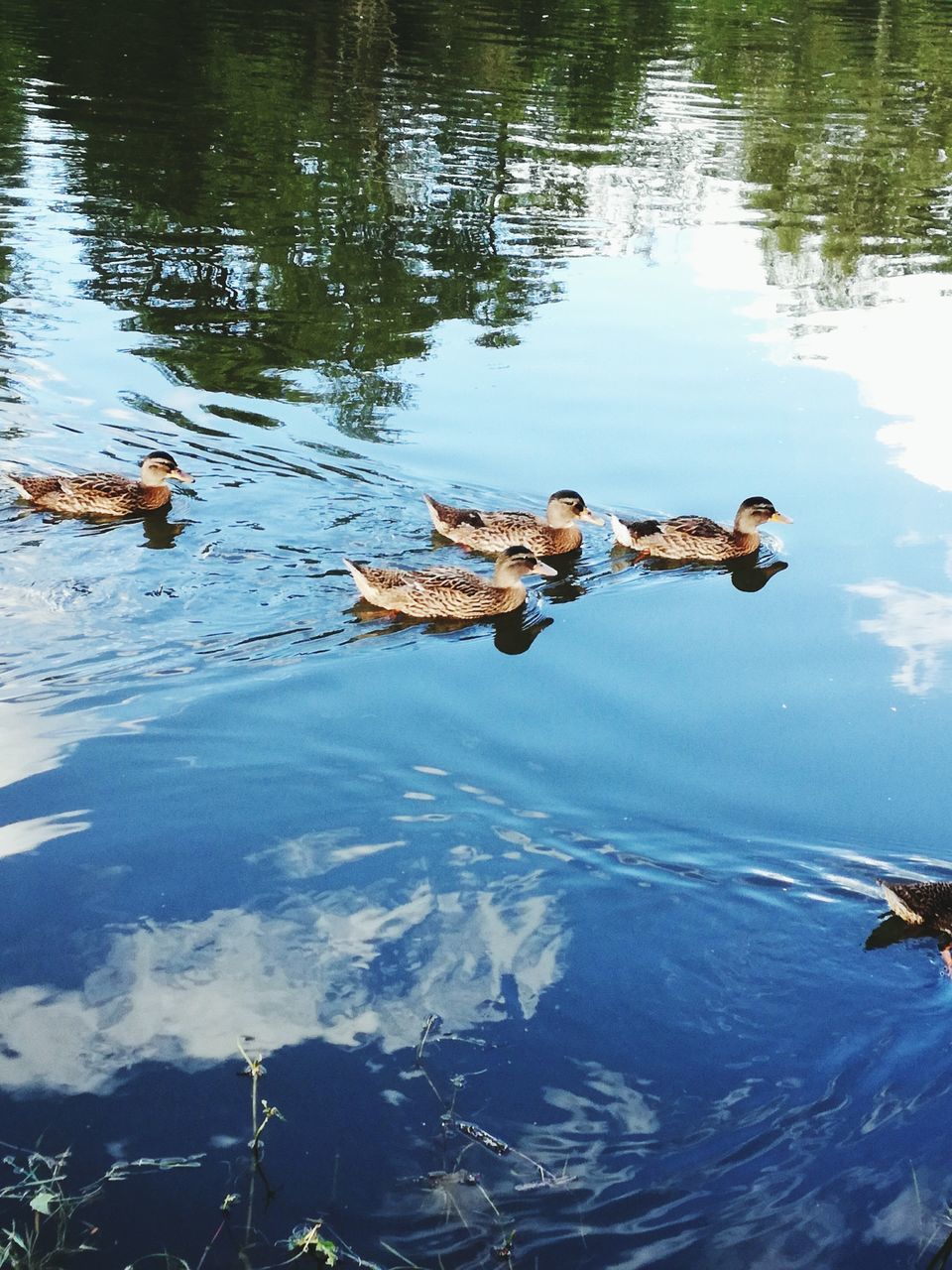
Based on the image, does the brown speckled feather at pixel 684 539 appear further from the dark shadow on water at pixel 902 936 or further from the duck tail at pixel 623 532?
the dark shadow on water at pixel 902 936

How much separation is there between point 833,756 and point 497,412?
585 centimetres

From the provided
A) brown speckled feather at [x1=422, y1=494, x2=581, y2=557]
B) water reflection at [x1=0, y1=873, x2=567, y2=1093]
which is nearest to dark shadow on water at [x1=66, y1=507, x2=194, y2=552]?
brown speckled feather at [x1=422, y1=494, x2=581, y2=557]

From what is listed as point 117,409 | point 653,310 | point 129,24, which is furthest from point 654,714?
point 129,24

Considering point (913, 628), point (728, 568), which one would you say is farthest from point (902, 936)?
point (728, 568)

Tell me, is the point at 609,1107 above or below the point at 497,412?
below

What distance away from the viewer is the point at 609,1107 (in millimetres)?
5227

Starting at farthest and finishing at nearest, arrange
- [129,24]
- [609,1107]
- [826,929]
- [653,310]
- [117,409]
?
[129,24] → [653,310] → [117,409] → [826,929] → [609,1107]

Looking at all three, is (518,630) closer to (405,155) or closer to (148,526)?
(148,526)

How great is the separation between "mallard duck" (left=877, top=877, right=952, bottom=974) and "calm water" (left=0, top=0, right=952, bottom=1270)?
0.13 metres

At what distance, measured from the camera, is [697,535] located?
10.5m

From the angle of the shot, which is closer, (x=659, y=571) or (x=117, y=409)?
(x=659, y=571)

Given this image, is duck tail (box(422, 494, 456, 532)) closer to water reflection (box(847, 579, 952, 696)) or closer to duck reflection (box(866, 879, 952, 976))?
water reflection (box(847, 579, 952, 696))

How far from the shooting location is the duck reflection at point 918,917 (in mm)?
6297

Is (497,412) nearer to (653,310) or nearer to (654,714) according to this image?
(653,310)
